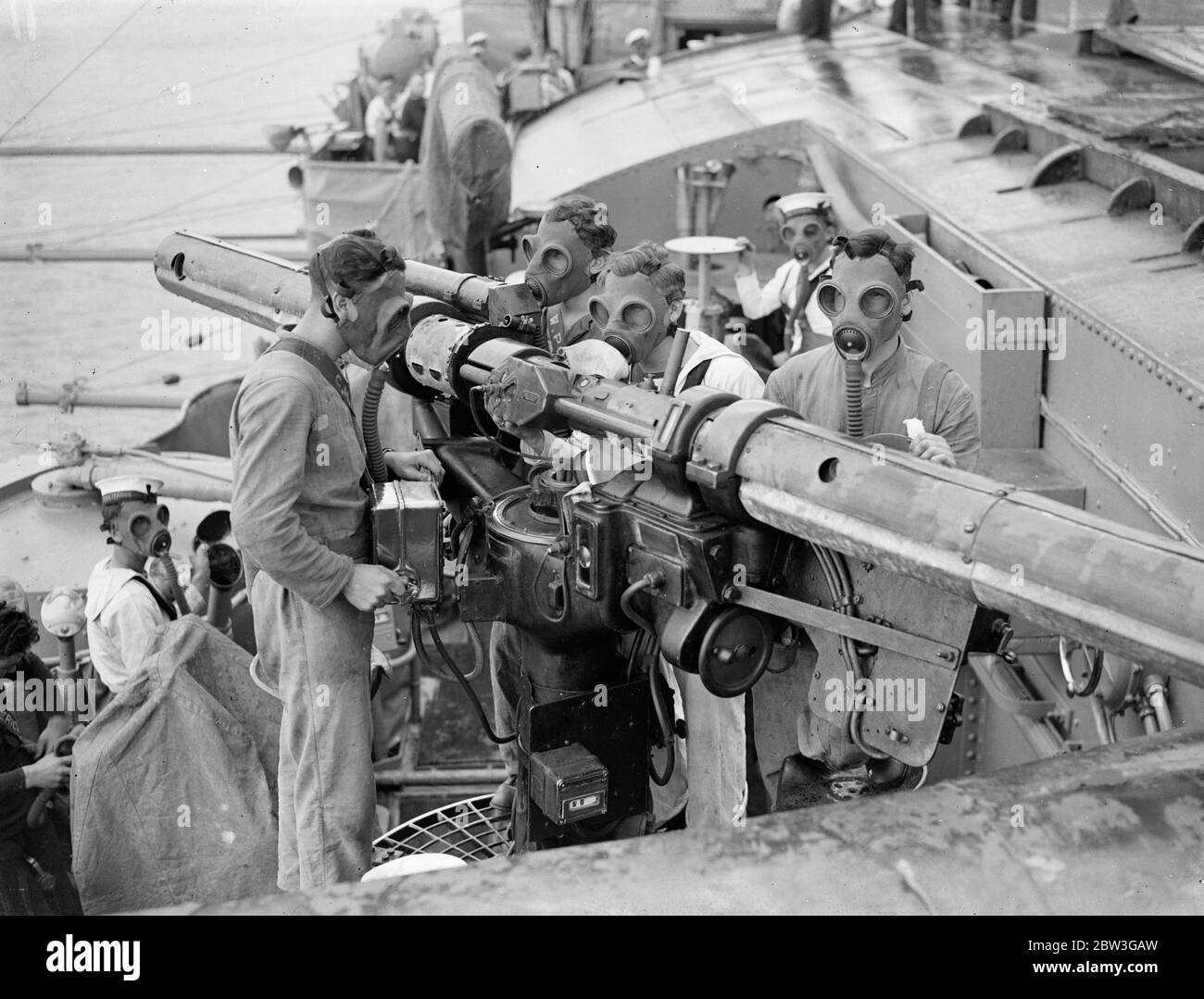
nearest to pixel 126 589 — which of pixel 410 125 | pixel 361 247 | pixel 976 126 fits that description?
pixel 361 247

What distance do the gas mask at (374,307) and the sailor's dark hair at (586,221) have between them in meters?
0.81

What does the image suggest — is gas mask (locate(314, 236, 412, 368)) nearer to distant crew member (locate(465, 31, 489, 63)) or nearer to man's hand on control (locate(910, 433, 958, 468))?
man's hand on control (locate(910, 433, 958, 468))

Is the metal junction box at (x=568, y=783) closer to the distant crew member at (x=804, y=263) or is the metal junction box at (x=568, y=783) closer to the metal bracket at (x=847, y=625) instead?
the metal bracket at (x=847, y=625)

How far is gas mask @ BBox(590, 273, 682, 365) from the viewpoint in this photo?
13.9ft

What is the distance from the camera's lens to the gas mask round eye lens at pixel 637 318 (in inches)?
167

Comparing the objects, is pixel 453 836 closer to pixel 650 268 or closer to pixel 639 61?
pixel 650 268

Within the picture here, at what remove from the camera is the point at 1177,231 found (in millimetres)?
6340

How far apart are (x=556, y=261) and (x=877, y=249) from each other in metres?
1.05

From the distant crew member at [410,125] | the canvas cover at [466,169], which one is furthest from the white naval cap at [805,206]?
the distant crew member at [410,125]

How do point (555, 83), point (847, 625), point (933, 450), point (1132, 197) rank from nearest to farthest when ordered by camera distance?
point (847, 625) < point (933, 450) < point (1132, 197) < point (555, 83)

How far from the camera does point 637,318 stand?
14.0 feet

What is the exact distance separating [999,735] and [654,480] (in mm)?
3122
